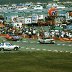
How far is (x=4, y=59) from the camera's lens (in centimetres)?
3741

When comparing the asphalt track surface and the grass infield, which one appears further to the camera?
the asphalt track surface

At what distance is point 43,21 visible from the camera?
114312 millimetres

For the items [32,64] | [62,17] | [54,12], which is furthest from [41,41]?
[62,17]

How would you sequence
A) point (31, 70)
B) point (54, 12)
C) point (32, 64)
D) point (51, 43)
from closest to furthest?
1. point (31, 70)
2. point (32, 64)
3. point (51, 43)
4. point (54, 12)

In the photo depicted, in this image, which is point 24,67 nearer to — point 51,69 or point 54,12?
point 51,69

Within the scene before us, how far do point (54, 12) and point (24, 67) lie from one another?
262 feet

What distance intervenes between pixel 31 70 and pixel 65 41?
3389 centimetres

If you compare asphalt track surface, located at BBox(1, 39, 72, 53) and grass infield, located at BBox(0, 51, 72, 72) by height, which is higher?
grass infield, located at BBox(0, 51, 72, 72)

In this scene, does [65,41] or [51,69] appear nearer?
[51,69]

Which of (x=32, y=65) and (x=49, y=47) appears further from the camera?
(x=49, y=47)

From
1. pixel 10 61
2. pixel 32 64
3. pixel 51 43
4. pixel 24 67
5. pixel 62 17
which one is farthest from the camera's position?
pixel 62 17

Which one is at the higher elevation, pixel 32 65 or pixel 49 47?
pixel 32 65

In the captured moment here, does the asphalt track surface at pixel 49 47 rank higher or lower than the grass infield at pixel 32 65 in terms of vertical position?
lower

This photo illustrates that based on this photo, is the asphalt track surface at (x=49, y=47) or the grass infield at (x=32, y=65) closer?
the grass infield at (x=32, y=65)
